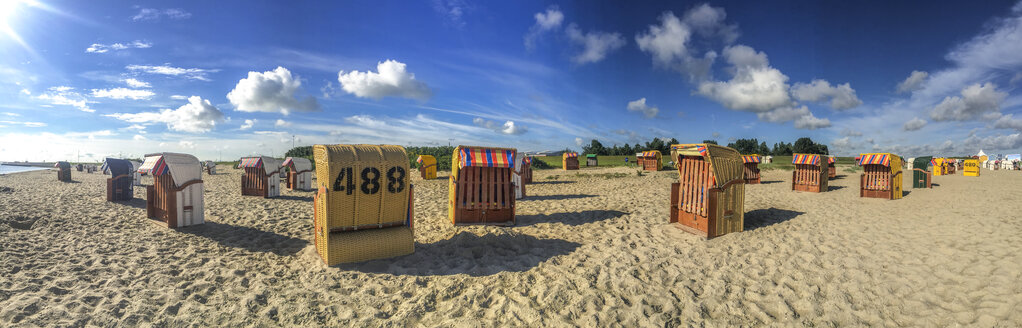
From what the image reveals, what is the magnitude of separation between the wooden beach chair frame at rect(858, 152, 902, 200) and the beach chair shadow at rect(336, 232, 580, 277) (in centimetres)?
1288

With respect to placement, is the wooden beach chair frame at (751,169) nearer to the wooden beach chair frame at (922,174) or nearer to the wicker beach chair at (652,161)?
the wooden beach chair frame at (922,174)

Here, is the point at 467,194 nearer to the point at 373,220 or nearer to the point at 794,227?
the point at 373,220

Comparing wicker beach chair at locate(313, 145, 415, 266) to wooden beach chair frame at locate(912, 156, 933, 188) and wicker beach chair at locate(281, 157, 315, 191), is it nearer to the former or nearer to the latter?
wicker beach chair at locate(281, 157, 315, 191)

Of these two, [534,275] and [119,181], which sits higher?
[119,181]

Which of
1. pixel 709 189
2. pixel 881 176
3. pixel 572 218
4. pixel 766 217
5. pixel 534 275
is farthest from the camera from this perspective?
pixel 881 176

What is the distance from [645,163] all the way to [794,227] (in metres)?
25.3

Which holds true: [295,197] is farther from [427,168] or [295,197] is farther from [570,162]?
[570,162]

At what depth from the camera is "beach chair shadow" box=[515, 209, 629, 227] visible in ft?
30.6

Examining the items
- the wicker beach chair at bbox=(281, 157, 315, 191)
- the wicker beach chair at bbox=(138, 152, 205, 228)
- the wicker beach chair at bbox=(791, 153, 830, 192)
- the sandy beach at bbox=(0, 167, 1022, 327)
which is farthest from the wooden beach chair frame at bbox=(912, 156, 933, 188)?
the wicker beach chair at bbox=(281, 157, 315, 191)

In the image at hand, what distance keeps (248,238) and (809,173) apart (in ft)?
61.2

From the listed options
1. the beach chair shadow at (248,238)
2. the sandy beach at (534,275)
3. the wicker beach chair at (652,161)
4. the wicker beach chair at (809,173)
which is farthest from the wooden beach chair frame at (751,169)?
the beach chair shadow at (248,238)

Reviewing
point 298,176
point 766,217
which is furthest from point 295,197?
point 766,217

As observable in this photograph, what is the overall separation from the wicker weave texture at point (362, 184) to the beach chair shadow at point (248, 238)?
1657mm

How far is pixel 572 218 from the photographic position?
31.8 ft
